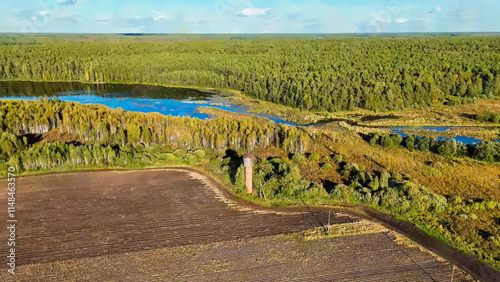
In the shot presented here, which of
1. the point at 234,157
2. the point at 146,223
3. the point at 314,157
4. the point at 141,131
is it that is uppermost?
the point at 141,131

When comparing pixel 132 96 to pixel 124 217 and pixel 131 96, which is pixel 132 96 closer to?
pixel 131 96

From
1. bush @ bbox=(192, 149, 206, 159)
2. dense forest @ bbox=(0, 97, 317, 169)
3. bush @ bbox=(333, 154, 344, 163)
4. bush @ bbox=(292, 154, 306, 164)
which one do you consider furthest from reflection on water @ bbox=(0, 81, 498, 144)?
bush @ bbox=(333, 154, 344, 163)

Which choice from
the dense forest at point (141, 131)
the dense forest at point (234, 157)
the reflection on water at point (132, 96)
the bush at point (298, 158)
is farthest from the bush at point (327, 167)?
the reflection on water at point (132, 96)

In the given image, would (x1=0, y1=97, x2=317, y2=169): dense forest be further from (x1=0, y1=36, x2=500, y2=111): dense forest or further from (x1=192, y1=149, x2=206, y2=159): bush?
(x1=0, y1=36, x2=500, y2=111): dense forest

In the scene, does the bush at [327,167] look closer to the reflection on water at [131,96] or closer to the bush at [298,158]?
the bush at [298,158]

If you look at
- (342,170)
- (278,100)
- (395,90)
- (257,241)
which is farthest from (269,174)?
(395,90)

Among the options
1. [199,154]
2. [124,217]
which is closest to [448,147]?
[199,154]

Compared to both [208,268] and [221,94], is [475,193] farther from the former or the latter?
[221,94]
